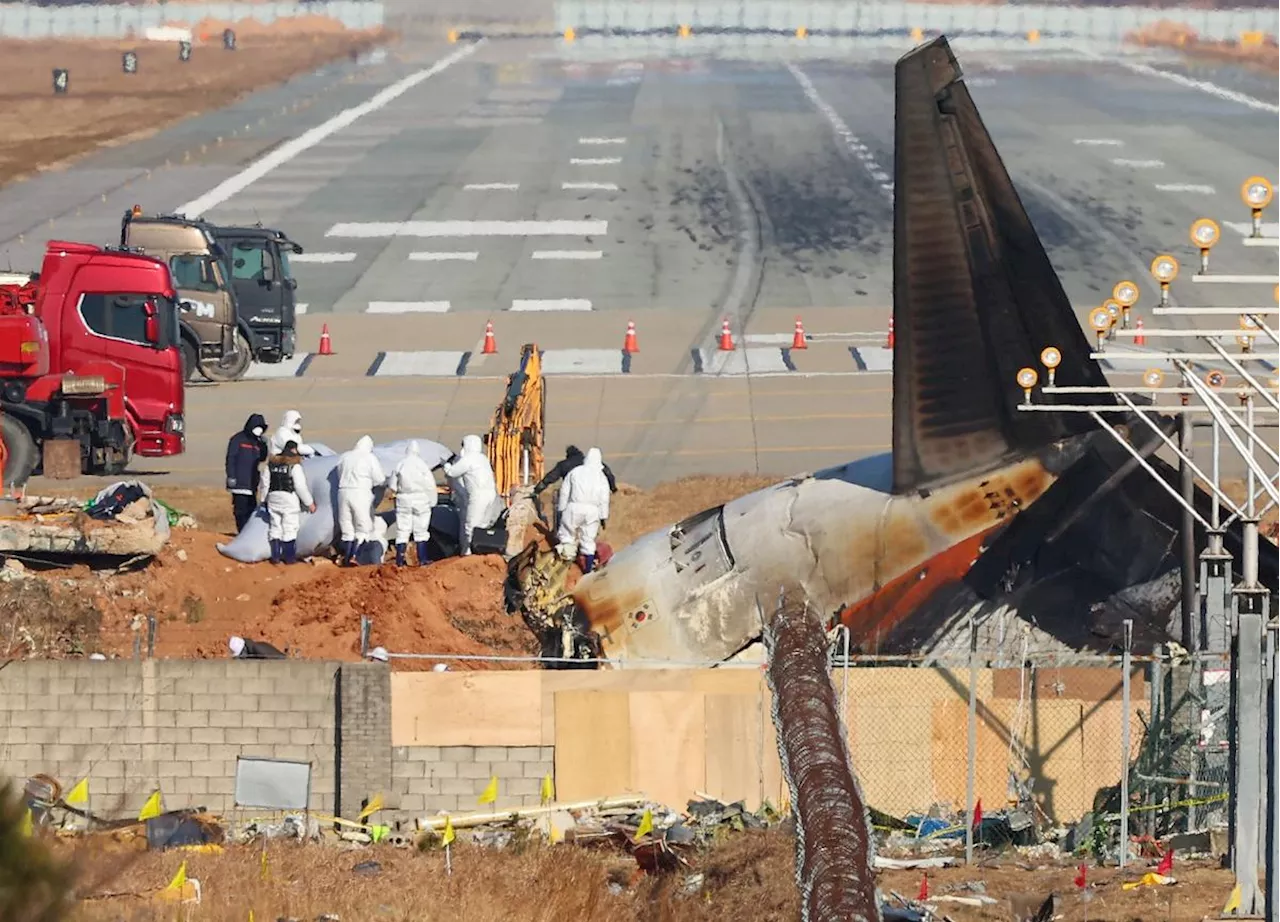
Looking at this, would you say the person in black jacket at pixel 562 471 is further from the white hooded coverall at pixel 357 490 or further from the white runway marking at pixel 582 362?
the white runway marking at pixel 582 362

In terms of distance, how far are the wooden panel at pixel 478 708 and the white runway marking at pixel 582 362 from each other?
2405cm

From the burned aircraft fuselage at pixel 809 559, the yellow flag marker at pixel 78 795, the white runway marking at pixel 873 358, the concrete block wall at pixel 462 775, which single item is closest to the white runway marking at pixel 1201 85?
the white runway marking at pixel 873 358

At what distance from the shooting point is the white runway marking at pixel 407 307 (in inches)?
2078

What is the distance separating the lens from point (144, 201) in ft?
215

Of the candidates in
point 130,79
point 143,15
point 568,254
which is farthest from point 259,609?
point 143,15

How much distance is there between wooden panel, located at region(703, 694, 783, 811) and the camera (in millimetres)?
22562

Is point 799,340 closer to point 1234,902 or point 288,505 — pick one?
point 288,505

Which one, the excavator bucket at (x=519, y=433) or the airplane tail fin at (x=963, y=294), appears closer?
the airplane tail fin at (x=963, y=294)

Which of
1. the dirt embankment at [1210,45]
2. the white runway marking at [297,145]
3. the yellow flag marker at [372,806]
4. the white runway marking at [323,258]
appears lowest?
the white runway marking at [323,258]

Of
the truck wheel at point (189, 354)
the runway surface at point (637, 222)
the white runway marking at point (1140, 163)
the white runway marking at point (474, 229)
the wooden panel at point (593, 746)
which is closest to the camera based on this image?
the wooden panel at point (593, 746)

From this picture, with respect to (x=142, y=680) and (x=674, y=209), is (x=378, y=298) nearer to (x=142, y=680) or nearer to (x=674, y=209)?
(x=674, y=209)

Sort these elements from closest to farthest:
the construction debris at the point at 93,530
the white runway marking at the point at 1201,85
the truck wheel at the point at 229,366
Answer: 1. the construction debris at the point at 93,530
2. the truck wheel at the point at 229,366
3. the white runway marking at the point at 1201,85

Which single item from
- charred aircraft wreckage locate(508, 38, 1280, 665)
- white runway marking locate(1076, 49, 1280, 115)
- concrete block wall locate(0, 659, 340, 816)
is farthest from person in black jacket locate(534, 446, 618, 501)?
white runway marking locate(1076, 49, 1280, 115)

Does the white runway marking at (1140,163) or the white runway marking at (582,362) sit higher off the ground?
the white runway marking at (1140,163)
